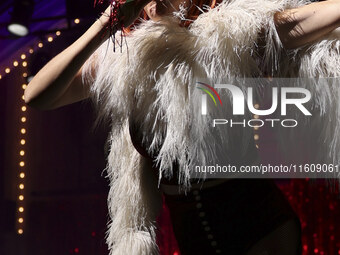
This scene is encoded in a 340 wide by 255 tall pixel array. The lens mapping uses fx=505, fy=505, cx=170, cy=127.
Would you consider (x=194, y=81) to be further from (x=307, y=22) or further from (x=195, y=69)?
(x=307, y=22)

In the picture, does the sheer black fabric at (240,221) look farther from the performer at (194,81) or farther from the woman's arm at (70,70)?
the woman's arm at (70,70)

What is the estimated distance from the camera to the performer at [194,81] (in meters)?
0.84

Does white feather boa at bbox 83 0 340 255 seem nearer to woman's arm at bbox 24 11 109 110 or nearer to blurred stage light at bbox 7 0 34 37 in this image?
woman's arm at bbox 24 11 109 110

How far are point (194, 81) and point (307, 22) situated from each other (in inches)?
8.2

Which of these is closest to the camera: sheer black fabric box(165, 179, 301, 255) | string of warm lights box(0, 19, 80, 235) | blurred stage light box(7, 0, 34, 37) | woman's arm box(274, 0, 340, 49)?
woman's arm box(274, 0, 340, 49)

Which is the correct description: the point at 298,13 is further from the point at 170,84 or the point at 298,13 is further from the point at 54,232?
the point at 54,232

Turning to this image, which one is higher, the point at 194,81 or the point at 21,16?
the point at 21,16

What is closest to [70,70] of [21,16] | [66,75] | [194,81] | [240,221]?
[66,75]

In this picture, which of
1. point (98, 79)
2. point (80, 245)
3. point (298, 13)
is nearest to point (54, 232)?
point (80, 245)

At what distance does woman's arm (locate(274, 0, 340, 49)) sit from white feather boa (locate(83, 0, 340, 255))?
0.7 inches

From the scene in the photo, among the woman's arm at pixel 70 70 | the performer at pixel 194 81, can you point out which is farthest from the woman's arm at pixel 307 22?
the woman's arm at pixel 70 70

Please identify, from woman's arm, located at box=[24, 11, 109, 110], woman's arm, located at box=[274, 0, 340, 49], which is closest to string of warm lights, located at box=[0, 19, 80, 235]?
woman's arm, located at box=[24, 11, 109, 110]

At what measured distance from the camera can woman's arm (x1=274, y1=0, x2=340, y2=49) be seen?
79 cm

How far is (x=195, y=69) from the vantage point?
34.1 inches
